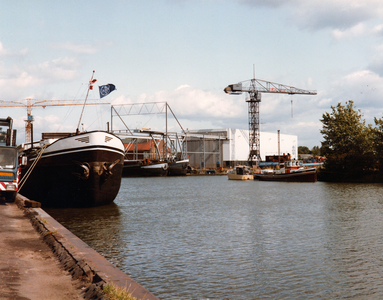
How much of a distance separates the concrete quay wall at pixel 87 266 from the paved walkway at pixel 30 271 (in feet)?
0.64

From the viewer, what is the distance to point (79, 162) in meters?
27.0

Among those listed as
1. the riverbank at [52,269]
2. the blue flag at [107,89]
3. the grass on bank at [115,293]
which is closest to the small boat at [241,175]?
the blue flag at [107,89]

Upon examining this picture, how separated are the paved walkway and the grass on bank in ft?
2.17

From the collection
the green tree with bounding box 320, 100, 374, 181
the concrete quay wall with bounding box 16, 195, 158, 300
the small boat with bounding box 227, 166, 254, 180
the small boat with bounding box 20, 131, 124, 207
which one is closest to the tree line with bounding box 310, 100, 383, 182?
the green tree with bounding box 320, 100, 374, 181

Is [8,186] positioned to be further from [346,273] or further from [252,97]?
[252,97]

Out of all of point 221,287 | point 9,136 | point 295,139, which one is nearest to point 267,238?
point 221,287

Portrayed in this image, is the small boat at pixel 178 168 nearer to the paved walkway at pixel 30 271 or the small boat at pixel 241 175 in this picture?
the small boat at pixel 241 175

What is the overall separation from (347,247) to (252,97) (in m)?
114

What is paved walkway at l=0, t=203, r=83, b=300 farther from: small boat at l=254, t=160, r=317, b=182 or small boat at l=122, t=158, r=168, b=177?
small boat at l=122, t=158, r=168, b=177

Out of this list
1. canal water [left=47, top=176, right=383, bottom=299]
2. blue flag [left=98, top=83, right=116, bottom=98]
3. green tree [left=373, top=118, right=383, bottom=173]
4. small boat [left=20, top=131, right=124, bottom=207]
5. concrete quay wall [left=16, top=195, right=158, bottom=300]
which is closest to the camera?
concrete quay wall [left=16, top=195, right=158, bottom=300]

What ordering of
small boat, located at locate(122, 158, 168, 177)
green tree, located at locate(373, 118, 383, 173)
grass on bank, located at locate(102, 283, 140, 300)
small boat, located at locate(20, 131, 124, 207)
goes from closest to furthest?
grass on bank, located at locate(102, 283, 140, 300), small boat, located at locate(20, 131, 124, 207), green tree, located at locate(373, 118, 383, 173), small boat, located at locate(122, 158, 168, 177)

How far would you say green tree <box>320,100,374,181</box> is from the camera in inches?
2901

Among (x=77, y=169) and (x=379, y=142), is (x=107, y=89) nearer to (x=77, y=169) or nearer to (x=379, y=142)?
(x=77, y=169)

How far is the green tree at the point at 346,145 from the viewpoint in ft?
242
